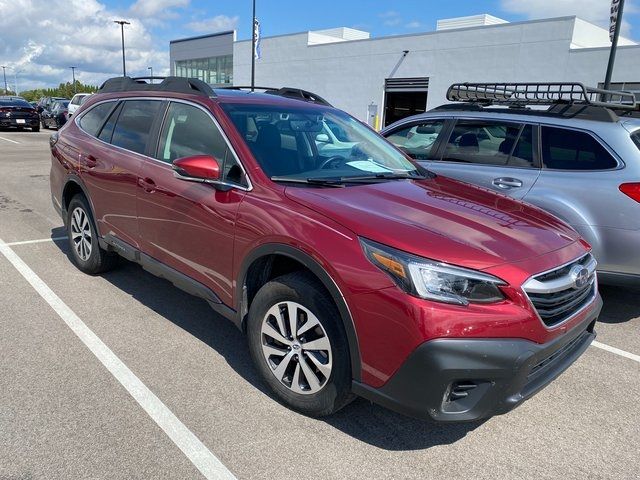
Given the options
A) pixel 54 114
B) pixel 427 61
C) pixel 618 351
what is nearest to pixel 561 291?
pixel 618 351

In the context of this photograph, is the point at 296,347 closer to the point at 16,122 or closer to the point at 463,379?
the point at 463,379

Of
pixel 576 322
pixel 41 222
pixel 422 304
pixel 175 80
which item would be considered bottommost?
pixel 41 222

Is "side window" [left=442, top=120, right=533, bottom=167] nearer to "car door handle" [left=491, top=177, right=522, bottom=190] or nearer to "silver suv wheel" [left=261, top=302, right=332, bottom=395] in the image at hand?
"car door handle" [left=491, top=177, right=522, bottom=190]

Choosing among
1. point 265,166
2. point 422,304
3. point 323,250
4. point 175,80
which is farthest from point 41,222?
point 422,304

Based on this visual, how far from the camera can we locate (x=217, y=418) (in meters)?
2.87

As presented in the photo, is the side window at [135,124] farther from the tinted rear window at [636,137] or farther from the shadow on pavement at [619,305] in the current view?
the shadow on pavement at [619,305]

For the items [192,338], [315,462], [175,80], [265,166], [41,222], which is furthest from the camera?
[41,222]

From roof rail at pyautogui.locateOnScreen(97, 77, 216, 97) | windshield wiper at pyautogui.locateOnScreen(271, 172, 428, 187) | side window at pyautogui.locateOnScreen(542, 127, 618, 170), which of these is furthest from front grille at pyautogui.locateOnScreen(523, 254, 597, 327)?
roof rail at pyautogui.locateOnScreen(97, 77, 216, 97)

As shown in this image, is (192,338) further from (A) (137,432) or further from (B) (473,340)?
(B) (473,340)

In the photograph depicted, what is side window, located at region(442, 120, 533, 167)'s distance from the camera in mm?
4951

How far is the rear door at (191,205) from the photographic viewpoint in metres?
3.23

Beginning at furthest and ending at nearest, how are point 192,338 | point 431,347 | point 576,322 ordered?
point 192,338
point 576,322
point 431,347

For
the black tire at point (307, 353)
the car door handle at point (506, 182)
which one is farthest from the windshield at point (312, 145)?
the car door handle at point (506, 182)

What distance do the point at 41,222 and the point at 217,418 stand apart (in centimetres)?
570
